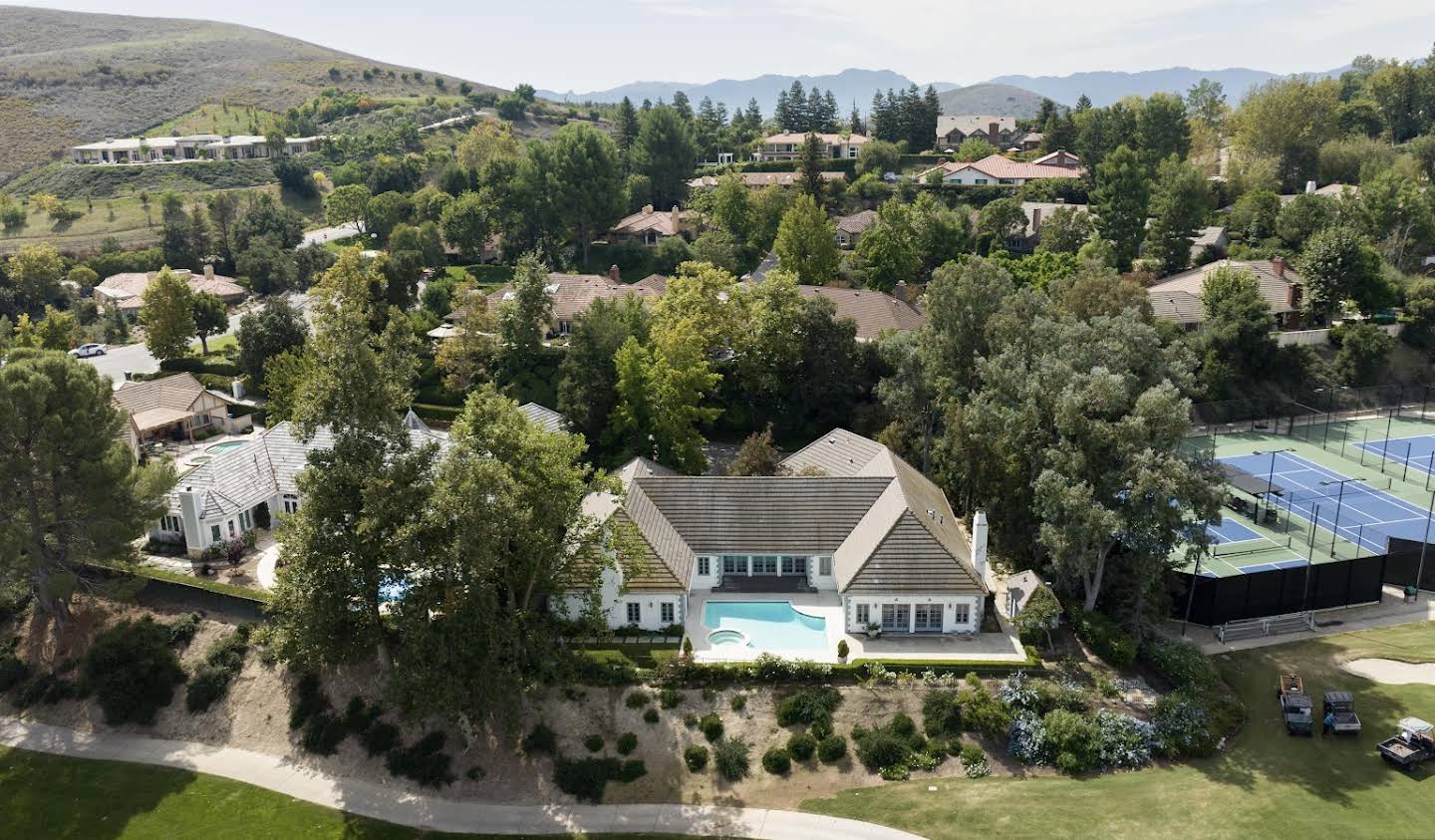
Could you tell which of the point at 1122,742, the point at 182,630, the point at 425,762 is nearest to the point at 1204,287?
the point at 1122,742

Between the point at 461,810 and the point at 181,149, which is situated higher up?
the point at 181,149

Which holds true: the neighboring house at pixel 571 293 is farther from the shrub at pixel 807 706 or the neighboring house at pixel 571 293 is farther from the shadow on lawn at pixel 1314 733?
the shadow on lawn at pixel 1314 733

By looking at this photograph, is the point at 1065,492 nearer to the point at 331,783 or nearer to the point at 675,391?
the point at 675,391

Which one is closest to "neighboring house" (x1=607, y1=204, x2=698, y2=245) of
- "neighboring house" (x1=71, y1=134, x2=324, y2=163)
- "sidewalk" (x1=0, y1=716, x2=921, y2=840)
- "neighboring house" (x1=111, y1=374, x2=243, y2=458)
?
"neighboring house" (x1=111, y1=374, x2=243, y2=458)

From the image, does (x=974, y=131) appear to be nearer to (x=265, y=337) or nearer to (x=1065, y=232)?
(x=1065, y=232)

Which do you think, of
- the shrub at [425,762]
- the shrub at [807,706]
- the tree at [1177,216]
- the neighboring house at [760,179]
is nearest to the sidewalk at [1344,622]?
the shrub at [807,706]

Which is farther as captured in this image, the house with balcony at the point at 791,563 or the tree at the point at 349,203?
A: the tree at the point at 349,203
